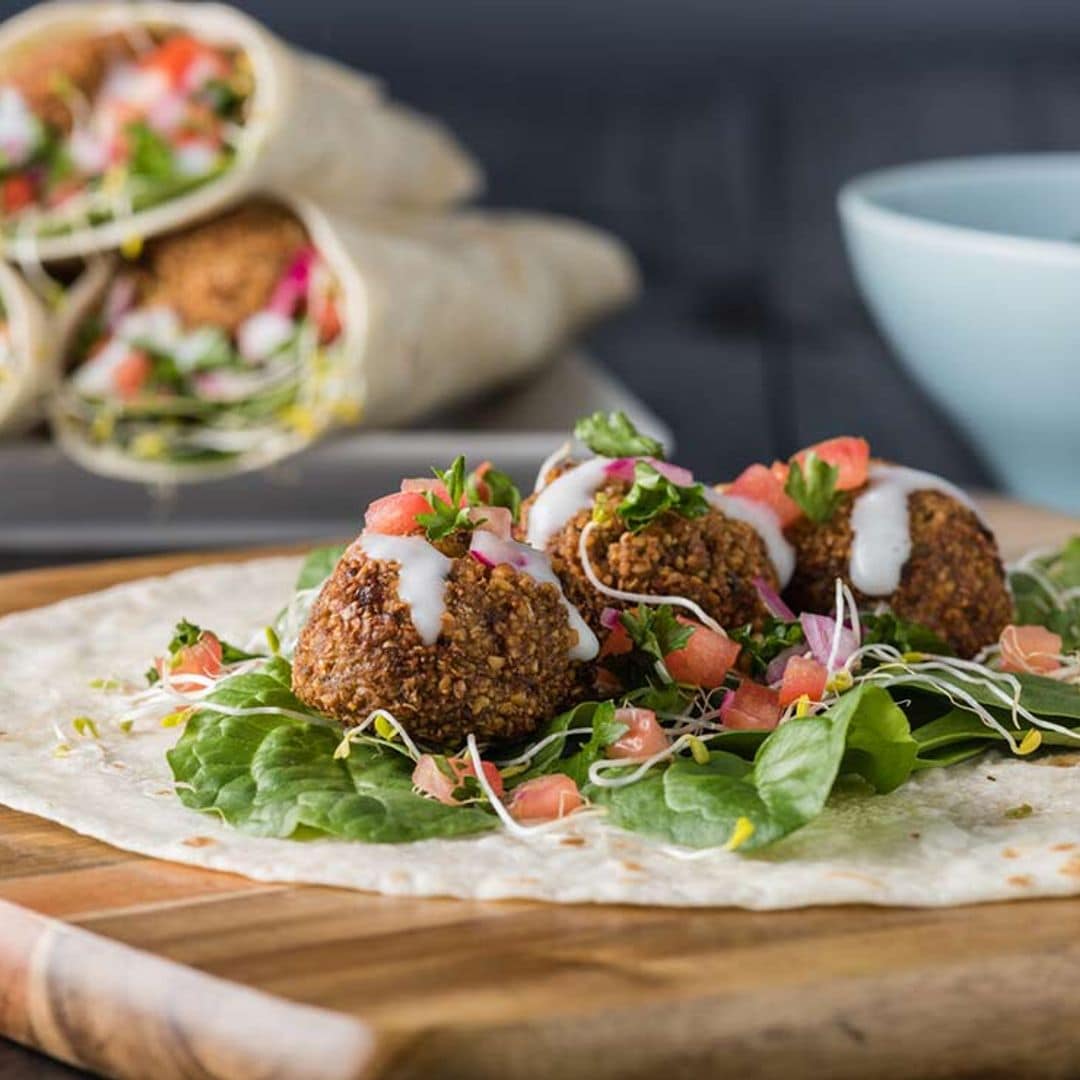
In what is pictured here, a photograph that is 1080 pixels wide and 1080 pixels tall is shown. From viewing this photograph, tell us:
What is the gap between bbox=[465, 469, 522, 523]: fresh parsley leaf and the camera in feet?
13.5

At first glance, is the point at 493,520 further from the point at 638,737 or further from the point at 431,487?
the point at 638,737

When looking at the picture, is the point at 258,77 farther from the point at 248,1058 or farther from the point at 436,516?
the point at 248,1058

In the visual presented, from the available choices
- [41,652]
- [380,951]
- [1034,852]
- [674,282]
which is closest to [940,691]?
[1034,852]

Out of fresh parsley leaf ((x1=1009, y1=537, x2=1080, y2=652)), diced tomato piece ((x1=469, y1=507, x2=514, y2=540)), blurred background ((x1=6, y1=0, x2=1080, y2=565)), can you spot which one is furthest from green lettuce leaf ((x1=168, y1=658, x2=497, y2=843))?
blurred background ((x1=6, y1=0, x2=1080, y2=565))

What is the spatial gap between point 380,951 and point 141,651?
1692 mm

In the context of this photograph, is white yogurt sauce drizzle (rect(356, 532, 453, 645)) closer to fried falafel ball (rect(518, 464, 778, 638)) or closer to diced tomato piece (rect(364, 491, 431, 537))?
diced tomato piece (rect(364, 491, 431, 537))

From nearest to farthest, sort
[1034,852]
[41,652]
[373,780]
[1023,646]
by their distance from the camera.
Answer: [1034,852]
[373,780]
[1023,646]
[41,652]

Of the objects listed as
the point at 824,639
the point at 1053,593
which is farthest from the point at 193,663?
the point at 1053,593

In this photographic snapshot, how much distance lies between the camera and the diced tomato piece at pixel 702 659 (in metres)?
3.72

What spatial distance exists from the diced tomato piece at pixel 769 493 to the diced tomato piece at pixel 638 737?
0.67 m

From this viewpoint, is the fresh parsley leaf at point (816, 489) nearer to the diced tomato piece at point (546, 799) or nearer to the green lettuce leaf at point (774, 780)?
the green lettuce leaf at point (774, 780)

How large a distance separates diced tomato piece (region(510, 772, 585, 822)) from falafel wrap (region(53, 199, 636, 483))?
3374mm

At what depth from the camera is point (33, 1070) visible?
300 cm

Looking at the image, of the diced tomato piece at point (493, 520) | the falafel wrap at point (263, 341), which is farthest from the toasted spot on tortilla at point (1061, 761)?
the falafel wrap at point (263, 341)
